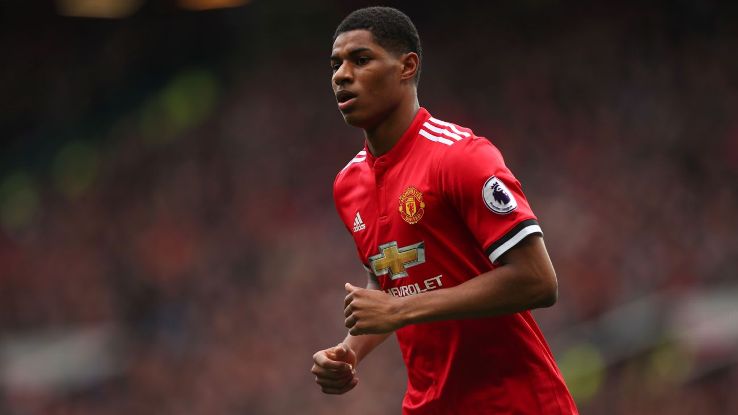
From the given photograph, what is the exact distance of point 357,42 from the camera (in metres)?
3.33

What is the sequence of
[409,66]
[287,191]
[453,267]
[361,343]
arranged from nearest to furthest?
[453,267] → [409,66] → [361,343] → [287,191]

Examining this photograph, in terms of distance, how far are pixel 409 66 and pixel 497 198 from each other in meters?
0.71

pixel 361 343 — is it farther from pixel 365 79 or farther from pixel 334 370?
pixel 365 79

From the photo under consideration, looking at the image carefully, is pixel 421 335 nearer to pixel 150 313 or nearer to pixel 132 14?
pixel 150 313

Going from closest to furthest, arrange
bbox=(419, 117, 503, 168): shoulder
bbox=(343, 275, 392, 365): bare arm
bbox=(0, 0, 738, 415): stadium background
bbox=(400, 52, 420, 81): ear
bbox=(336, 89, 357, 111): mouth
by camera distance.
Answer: bbox=(419, 117, 503, 168): shoulder, bbox=(336, 89, 357, 111): mouth, bbox=(400, 52, 420, 81): ear, bbox=(343, 275, 392, 365): bare arm, bbox=(0, 0, 738, 415): stadium background

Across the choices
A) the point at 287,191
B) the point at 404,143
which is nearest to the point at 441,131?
the point at 404,143

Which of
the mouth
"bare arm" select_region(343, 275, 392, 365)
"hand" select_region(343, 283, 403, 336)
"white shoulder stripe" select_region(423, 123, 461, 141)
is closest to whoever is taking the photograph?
"hand" select_region(343, 283, 403, 336)

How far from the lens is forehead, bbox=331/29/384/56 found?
333 cm

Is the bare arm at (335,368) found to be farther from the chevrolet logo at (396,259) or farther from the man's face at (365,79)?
the man's face at (365,79)

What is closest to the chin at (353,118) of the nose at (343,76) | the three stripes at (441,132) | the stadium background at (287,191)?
the nose at (343,76)

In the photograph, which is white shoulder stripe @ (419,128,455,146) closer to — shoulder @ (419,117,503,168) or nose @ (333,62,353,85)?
shoulder @ (419,117,503,168)

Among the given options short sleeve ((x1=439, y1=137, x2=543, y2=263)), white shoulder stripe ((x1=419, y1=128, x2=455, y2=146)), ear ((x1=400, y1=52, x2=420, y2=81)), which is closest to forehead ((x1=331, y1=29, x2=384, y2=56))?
ear ((x1=400, y1=52, x2=420, y2=81))

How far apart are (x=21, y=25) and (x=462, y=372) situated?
13411 millimetres

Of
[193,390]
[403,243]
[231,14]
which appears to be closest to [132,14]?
[231,14]
